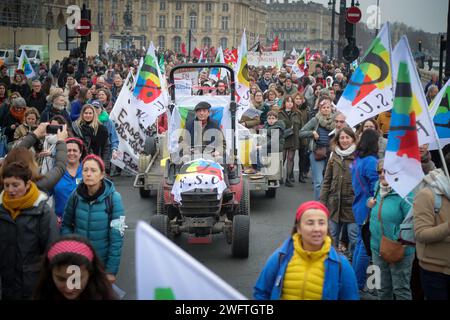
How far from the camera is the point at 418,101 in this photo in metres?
5.64

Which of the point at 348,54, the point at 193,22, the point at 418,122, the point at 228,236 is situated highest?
the point at 193,22

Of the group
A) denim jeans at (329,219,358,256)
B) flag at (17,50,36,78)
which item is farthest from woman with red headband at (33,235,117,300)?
flag at (17,50,36,78)

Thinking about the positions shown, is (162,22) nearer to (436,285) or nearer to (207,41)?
(207,41)

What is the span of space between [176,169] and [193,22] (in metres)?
142

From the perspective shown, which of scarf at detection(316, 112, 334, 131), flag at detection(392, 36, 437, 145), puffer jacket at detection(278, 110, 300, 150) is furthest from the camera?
puffer jacket at detection(278, 110, 300, 150)

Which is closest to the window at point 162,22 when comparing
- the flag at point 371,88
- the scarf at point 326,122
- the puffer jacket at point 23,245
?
the scarf at point 326,122

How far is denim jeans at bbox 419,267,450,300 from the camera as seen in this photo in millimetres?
5125

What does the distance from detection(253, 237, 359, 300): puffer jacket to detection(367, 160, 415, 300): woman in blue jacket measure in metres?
1.70

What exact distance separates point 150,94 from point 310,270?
372 inches

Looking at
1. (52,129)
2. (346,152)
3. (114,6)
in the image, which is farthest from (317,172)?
(114,6)

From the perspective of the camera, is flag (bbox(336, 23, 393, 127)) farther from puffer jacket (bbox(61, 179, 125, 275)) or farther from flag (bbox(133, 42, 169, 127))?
flag (bbox(133, 42, 169, 127))
